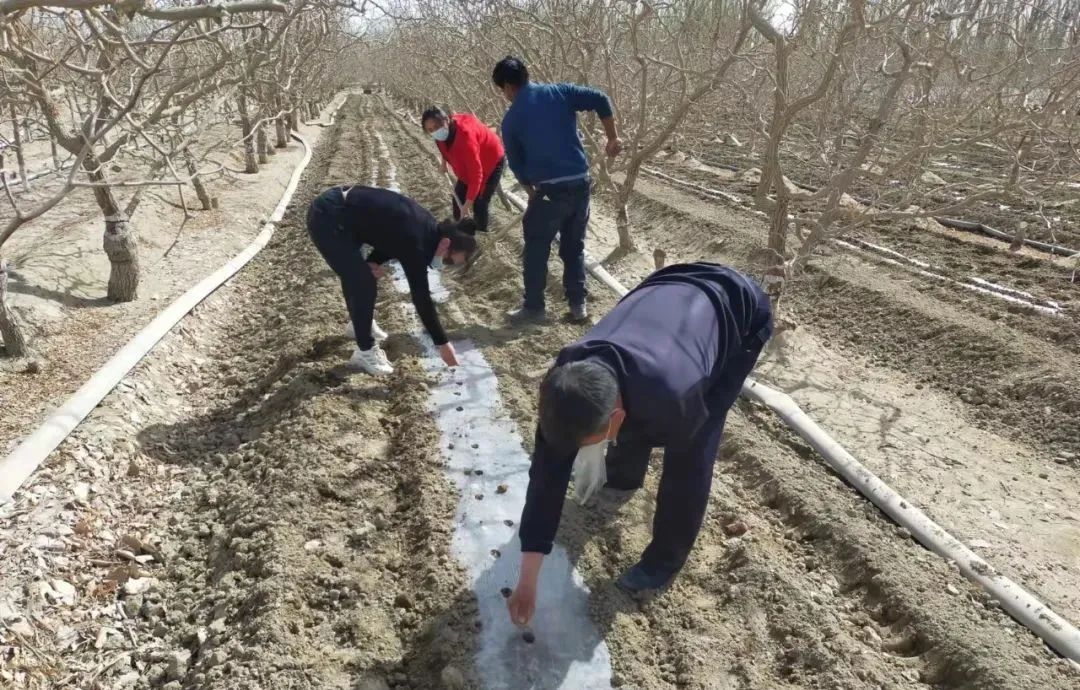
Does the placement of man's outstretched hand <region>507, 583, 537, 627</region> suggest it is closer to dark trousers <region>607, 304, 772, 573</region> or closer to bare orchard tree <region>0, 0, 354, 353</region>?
dark trousers <region>607, 304, 772, 573</region>

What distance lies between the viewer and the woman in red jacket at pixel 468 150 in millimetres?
4605

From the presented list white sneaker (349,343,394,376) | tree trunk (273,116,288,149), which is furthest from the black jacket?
tree trunk (273,116,288,149)

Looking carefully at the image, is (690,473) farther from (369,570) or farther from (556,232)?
(556,232)

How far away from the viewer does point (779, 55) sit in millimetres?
3867

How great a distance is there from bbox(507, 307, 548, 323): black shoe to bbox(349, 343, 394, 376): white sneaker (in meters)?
1.04

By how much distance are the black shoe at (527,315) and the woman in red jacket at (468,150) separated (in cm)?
97

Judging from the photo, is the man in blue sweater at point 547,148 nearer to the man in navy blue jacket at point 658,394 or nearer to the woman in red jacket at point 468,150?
the woman in red jacket at point 468,150

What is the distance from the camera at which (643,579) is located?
2.33m

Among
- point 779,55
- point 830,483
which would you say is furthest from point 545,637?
point 779,55

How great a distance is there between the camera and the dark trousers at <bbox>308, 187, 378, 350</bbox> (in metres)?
3.32

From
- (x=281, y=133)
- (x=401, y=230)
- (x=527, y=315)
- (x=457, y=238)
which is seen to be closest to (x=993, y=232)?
(x=527, y=315)

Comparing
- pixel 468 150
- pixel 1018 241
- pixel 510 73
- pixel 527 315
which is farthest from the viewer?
pixel 1018 241

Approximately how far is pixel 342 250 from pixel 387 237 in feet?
0.90

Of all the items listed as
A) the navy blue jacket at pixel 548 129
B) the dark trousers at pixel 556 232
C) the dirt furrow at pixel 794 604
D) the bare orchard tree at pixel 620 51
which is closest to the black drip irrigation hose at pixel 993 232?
the bare orchard tree at pixel 620 51
